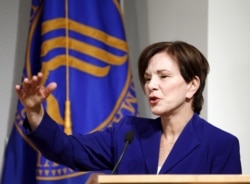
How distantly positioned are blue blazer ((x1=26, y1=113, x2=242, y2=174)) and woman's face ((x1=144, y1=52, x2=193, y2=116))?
0.28 ft

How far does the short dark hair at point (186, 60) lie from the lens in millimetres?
1355

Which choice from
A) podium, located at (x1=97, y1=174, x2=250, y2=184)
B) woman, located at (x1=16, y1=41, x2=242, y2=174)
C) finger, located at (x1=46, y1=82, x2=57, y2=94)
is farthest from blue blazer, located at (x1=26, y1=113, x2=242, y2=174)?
podium, located at (x1=97, y1=174, x2=250, y2=184)

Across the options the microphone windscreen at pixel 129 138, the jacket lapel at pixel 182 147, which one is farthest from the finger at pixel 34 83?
the jacket lapel at pixel 182 147

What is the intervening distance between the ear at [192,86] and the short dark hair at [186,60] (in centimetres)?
1

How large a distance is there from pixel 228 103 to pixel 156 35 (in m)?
0.52

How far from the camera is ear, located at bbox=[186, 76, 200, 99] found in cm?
138

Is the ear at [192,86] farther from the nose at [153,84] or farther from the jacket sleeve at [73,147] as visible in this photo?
the jacket sleeve at [73,147]

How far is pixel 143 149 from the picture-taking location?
134 cm

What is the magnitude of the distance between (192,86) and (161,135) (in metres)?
0.18

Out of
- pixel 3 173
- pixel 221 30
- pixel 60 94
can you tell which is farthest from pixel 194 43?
pixel 3 173

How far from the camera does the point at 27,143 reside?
6.31 ft

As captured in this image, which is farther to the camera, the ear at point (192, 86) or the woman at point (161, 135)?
the ear at point (192, 86)

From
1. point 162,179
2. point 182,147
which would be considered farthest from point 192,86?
point 162,179

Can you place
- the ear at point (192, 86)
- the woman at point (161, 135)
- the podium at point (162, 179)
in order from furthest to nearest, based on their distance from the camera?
the ear at point (192, 86) < the woman at point (161, 135) < the podium at point (162, 179)
